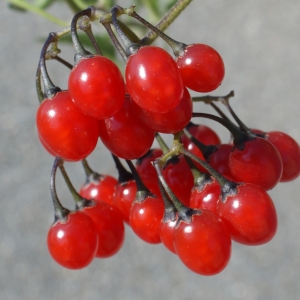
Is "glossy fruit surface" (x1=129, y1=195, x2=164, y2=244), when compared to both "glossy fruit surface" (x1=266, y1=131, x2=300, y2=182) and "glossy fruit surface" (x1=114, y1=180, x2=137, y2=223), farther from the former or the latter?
"glossy fruit surface" (x1=266, y1=131, x2=300, y2=182)

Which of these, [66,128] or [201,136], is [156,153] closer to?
[201,136]

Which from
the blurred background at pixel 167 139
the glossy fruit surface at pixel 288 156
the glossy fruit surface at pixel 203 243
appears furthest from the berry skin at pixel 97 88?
the blurred background at pixel 167 139

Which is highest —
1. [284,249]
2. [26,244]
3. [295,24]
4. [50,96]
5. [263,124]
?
[50,96]

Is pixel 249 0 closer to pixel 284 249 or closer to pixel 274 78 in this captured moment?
pixel 274 78

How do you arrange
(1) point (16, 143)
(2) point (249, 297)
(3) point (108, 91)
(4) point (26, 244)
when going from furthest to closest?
(1) point (16, 143) < (4) point (26, 244) < (2) point (249, 297) < (3) point (108, 91)

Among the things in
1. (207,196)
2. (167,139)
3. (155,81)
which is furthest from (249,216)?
(167,139)

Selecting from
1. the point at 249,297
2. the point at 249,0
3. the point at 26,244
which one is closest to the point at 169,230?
the point at 249,297
